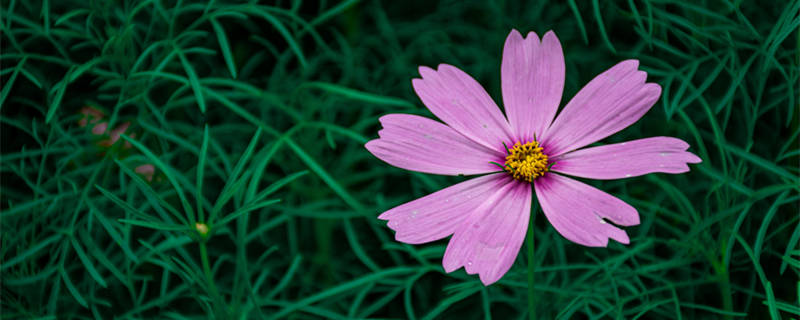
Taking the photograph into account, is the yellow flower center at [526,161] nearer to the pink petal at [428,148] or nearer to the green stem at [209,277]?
the pink petal at [428,148]

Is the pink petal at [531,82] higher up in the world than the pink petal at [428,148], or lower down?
higher up

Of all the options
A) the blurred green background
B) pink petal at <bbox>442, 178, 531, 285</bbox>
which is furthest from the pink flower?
the blurred green background

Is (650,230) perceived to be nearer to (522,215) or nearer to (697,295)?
(697,295)

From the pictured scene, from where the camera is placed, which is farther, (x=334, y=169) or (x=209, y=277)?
(x=334, y=169)

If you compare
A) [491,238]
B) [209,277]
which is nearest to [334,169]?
[209,277]

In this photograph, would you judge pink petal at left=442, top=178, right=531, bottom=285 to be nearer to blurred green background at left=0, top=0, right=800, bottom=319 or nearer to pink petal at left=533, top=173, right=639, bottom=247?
pink petal at left=533, top=173, right=639, bottom=247

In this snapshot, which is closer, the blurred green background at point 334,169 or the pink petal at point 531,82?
the pink petal at point 531,82

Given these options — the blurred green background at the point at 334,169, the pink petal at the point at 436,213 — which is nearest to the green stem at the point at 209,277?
the blurred green background at the point at 334,169

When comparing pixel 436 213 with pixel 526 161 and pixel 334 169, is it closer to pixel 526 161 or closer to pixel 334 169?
pixel 526 161

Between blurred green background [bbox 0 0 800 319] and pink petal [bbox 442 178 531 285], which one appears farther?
blurred green background [bbox 0 0 800 319]
